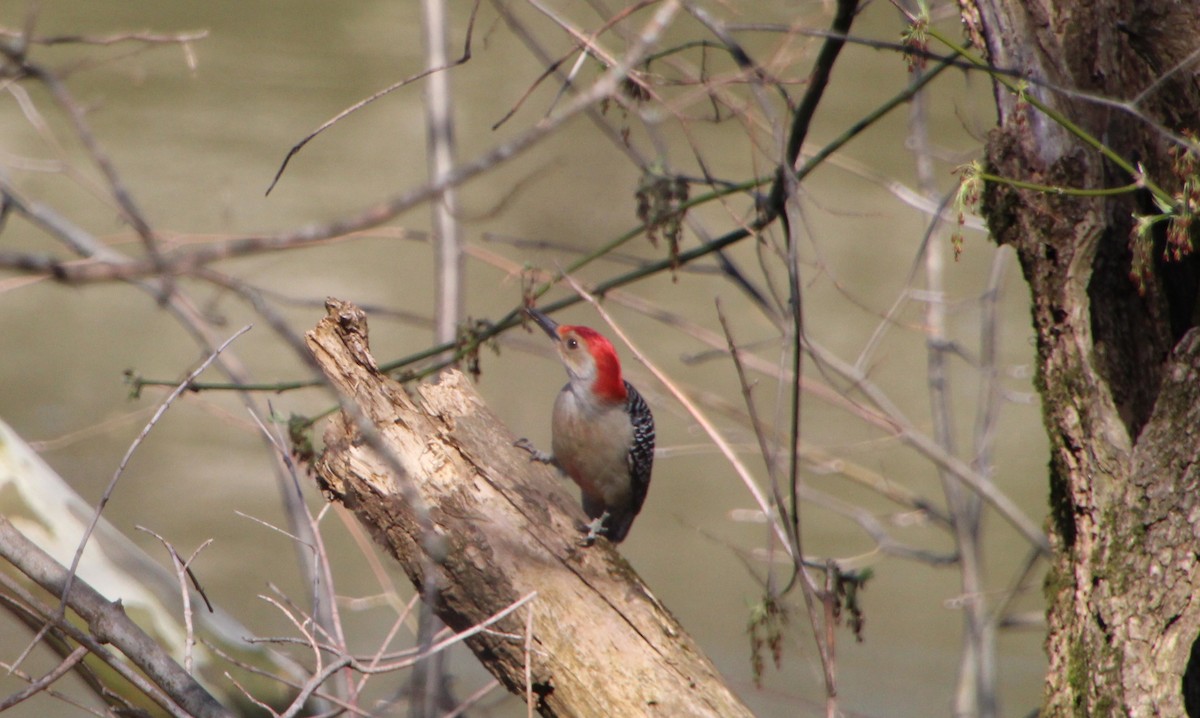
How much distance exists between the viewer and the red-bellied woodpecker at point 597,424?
3588 millimetres

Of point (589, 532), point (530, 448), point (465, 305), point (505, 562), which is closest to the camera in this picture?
point (505, 562)

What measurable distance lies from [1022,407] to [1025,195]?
13.1 ft

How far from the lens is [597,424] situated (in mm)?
3600

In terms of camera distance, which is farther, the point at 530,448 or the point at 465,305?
the point at 465,305

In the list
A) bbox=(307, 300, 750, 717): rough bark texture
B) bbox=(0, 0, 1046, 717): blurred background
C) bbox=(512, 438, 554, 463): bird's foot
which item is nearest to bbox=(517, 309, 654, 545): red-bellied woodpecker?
bbox=(512, 438, 554, 463): bird's foot

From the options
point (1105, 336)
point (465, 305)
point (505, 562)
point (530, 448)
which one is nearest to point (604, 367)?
point (530, 448)

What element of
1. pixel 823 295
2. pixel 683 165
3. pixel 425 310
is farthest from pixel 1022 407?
pixel 425 310

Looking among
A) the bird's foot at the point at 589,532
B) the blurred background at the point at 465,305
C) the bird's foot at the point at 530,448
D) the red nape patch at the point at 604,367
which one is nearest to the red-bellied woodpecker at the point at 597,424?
the red nape patch at the point at 604,367

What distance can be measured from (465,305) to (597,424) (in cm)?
262

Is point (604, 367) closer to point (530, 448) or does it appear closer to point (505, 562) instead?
point (530, 448)

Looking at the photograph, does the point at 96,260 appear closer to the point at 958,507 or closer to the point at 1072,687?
the point at 1072,687

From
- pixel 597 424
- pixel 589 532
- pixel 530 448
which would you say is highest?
pixel 597 424

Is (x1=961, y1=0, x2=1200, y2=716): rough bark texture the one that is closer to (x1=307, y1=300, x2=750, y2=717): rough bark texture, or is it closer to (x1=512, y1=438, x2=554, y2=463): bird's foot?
(x1=307, y1=300, x2=750, y2=717): rough bark texture

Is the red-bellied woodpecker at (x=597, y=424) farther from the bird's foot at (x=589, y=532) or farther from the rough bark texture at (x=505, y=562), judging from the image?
the rough bark texture at (x=505, y=562)
